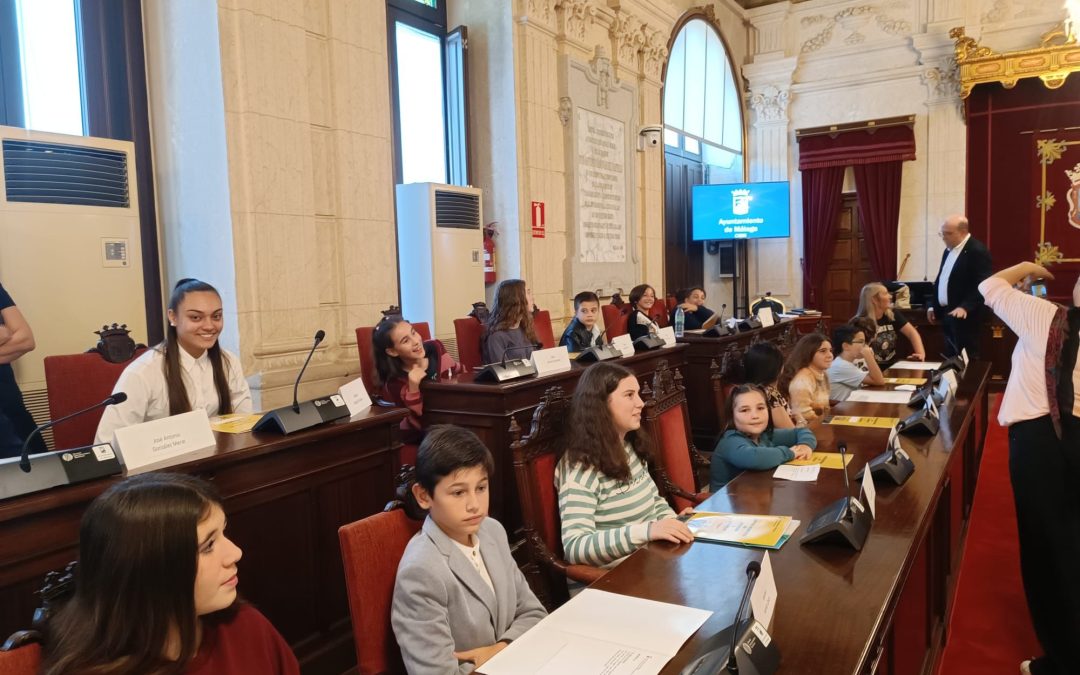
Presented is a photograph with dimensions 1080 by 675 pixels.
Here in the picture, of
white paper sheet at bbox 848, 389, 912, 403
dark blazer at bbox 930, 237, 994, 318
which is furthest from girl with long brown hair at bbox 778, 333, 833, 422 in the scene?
dark blazer at bbox 930, 237, 994, 318

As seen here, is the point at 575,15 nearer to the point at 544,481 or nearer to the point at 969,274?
the point at 969,274

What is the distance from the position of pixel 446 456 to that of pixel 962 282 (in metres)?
5.74

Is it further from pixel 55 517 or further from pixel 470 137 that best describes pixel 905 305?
pixel 55 517

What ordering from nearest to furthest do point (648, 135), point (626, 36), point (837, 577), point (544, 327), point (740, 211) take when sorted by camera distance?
1. point (837, 577)
2. point (544, 327)
3. point (626, 36)
4. point (648, 135)
5. point (740, 211)

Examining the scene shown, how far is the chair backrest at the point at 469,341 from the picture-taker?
4625 mm

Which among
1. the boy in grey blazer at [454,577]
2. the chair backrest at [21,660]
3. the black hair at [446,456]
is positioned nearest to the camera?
the chair backrest at [21,660]

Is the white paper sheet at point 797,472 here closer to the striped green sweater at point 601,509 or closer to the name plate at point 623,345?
the striped green sweater at point 601,509

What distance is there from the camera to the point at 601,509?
85.0 inches

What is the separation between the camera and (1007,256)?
8.49 metres

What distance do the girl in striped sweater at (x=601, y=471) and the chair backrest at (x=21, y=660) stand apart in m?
1.27

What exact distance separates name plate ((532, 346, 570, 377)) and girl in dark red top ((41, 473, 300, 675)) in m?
2.25

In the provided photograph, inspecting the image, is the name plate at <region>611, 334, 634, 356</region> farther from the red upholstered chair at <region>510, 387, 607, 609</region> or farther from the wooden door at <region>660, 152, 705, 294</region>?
the wooden door at <region>660, 152, 705, 294</region>

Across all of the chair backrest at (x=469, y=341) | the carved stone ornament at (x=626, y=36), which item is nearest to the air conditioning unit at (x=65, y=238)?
the chair backrest at (x=469, y=341)

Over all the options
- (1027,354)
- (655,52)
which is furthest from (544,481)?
(655,52)
